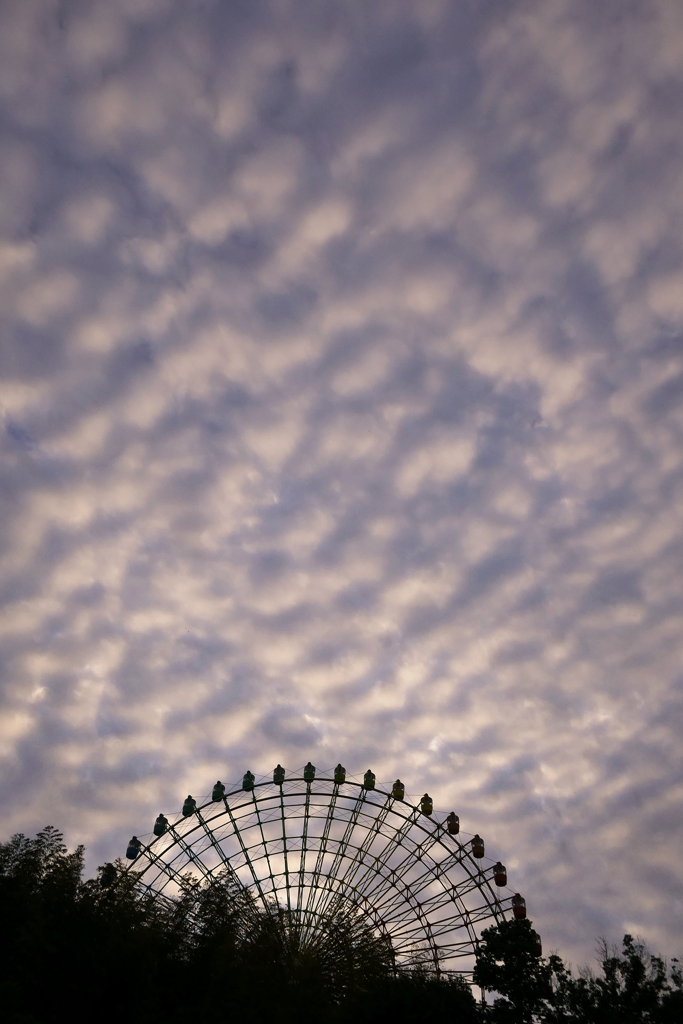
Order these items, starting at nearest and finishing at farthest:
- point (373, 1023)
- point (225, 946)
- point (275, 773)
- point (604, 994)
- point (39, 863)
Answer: point (225, 946) < point (373, 1023) < point (39, 863) < point (604, 994) < point (275, 773)

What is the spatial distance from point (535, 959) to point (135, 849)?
2484cm

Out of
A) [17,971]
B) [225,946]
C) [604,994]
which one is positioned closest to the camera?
[17,971]

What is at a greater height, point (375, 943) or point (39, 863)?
point (39, 863)

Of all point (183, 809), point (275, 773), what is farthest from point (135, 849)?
point (275, 773)

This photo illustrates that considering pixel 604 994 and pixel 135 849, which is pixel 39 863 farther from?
pixel 604 994

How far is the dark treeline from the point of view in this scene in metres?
26.8

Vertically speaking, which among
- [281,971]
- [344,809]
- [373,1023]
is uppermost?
[344,809]

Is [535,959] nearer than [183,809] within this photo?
Yes

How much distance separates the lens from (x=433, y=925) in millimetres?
45469

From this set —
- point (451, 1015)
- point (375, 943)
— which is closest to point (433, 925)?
point (375, 943)

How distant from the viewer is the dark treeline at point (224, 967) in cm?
2680

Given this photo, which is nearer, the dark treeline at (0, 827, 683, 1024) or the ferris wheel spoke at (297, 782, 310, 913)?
the dark treeline at (0, 827, 683, 1024)

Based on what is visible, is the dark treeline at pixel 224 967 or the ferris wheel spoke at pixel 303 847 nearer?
the dark treeline at pixel 224 967

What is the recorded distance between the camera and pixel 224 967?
30891 mm
